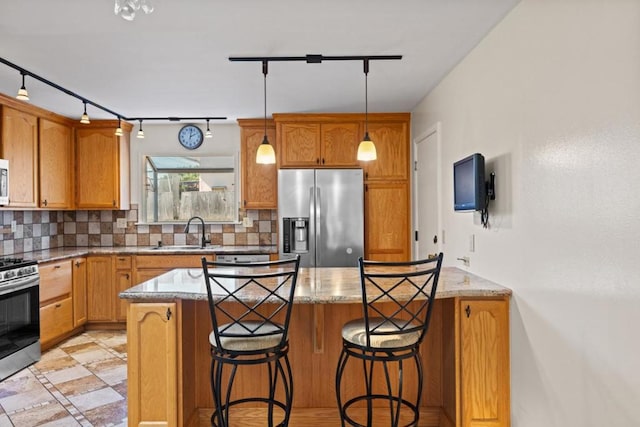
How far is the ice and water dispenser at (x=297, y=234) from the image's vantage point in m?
4.12

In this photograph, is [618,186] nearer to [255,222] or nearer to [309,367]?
[309,367]

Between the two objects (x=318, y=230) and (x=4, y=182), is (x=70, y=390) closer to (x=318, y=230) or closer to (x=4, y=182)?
(x=4, y=182)

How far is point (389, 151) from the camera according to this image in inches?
168

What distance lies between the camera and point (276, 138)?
437 centimetres

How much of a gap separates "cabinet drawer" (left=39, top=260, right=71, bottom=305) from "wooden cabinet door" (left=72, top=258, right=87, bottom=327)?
0.10 meters

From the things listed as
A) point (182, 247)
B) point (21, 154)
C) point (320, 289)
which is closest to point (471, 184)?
point (320, 289)

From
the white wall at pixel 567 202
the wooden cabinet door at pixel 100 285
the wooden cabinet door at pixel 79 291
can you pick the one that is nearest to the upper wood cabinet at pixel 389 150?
the white wall at pixel 567 202

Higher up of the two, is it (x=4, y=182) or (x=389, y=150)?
(x=389, y=150)

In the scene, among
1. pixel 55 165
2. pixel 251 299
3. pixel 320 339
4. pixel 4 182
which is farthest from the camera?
pixel 55 165

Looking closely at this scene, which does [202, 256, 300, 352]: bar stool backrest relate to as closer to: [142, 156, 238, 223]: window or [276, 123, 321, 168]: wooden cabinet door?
[276, 123, 321, 168]: wooden cabinet door

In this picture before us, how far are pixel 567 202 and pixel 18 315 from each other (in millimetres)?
3912

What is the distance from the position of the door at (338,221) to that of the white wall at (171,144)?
136 cm

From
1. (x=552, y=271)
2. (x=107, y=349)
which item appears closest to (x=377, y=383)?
(x=552, y=271)

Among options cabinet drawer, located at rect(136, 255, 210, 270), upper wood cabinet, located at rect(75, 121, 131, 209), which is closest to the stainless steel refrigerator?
cabinet drawer, located at rect(136, 255, 210, 270)
